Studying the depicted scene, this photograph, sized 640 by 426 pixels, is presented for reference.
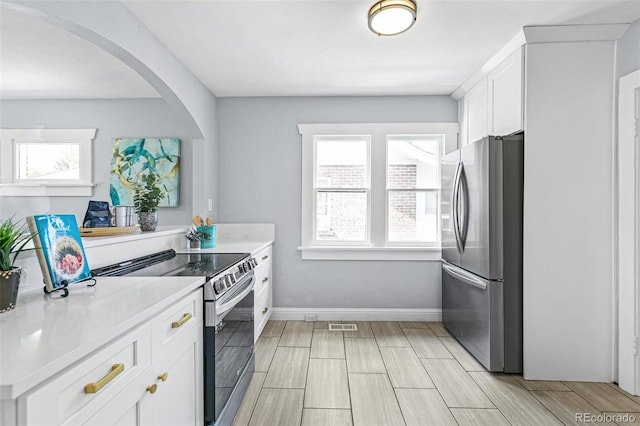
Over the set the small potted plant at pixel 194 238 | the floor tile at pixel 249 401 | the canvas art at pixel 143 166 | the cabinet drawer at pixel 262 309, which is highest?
the canvas art at pixel 143 166

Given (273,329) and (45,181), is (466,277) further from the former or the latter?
(45,181)

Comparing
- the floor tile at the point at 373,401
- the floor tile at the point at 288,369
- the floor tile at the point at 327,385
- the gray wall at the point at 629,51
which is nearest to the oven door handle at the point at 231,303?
the floor tile at the point at 288,369

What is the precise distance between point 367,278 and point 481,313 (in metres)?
1.44

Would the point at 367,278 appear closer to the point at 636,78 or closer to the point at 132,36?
the point at 636,78

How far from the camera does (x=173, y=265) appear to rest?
2232mm

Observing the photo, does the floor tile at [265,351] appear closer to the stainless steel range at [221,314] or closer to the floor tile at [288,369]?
the floor tile at [288,369]

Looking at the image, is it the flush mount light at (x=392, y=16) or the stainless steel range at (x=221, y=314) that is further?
the flush mount light at (x=392, y=16)

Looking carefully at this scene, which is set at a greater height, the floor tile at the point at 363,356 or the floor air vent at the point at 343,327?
the floor air vent at the point at 343,327

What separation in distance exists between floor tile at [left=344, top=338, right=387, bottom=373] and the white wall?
1.12 m

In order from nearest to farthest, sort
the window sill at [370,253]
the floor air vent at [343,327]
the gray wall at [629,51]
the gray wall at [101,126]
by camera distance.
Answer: the gray wall at [629,51] → the floor air vent at [343,327] → the window sill at [370,253] → the gray wall at [101,126]

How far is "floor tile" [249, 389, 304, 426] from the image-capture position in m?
2.14

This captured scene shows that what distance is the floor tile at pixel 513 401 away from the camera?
7.09ft

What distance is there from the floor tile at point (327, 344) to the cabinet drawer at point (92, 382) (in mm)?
2102

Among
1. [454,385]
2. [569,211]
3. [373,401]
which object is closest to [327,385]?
[373,401]
